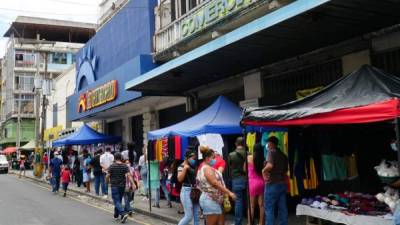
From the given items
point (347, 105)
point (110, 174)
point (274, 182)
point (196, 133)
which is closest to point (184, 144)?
point (196, 133)

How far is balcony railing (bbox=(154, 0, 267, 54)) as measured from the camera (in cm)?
1402

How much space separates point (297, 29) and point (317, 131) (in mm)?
2115

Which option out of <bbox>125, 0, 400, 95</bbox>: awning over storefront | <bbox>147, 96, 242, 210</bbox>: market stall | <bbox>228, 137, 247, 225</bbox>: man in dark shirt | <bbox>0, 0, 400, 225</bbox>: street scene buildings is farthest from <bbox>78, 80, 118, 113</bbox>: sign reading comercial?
<bbox>228, 137, 247, 225</bbox>: man in dark shirt

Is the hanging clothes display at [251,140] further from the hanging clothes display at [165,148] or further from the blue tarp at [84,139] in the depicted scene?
the blue tarp at [84,139]

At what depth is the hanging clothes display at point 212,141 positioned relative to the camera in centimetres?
1104

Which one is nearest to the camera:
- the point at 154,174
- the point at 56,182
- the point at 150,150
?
the point at 150,150

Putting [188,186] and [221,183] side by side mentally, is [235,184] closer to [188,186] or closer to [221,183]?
[188,186]

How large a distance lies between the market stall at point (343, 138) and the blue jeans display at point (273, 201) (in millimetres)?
357

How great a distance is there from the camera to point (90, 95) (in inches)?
998

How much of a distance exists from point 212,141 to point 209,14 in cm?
566

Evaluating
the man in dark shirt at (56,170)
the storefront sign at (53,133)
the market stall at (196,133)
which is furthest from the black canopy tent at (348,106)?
the storefront sign at (53,133)

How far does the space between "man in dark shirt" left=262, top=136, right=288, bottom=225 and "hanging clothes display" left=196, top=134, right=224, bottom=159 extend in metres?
2.56

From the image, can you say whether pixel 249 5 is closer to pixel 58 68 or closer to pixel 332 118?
pixel 332 118

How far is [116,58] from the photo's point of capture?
80.3 feet
